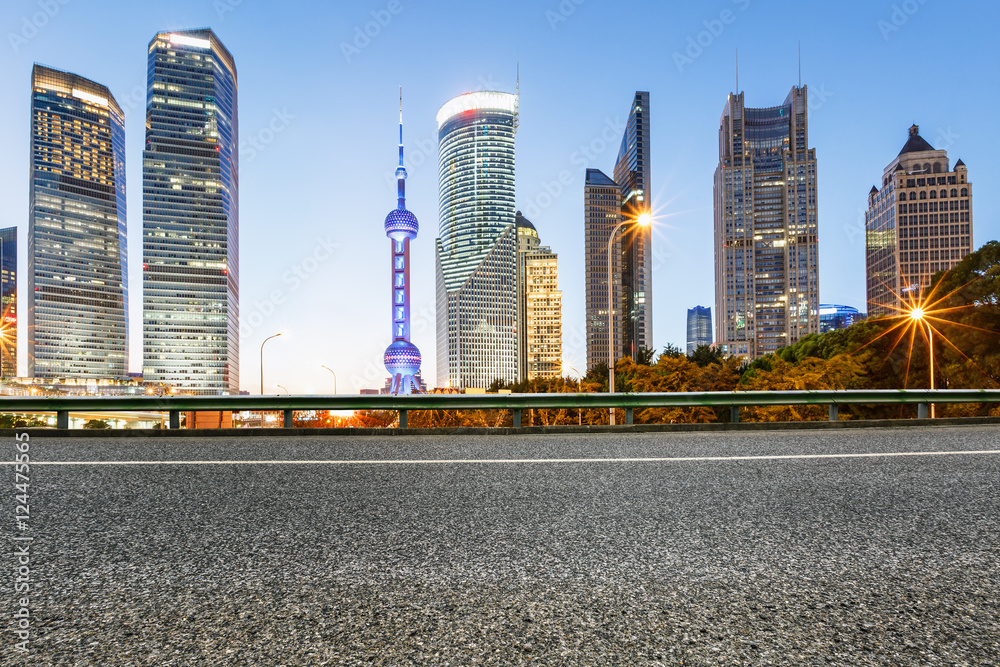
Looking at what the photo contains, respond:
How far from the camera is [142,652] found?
2105mm

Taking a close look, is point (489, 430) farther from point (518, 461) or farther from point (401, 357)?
point (401, 357)

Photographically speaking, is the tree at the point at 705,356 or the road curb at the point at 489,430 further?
the tree at the point at 705,356

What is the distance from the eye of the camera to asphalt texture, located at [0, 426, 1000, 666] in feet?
7.00

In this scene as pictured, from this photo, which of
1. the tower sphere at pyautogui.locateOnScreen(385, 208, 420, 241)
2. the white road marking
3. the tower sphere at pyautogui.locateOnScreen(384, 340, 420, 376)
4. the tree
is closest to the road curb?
the white road marking

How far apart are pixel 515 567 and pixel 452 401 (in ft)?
28.0

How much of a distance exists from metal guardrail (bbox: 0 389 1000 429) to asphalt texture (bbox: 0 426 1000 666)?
5.28 m

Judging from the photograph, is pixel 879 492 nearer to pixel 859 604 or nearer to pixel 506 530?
pixel 859 604

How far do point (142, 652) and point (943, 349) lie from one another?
2031 inches

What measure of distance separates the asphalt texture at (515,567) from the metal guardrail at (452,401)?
5.28 metres

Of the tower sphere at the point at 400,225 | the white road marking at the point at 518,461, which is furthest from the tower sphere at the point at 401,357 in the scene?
the white road marking at the point at 518,461

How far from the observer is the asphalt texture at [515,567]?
213 centimetres

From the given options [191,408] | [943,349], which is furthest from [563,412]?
[191,408]

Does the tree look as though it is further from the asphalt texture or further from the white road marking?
the asphalt texture

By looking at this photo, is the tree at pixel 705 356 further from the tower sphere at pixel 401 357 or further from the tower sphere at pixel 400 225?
the tower sphere at pixel 400 225
